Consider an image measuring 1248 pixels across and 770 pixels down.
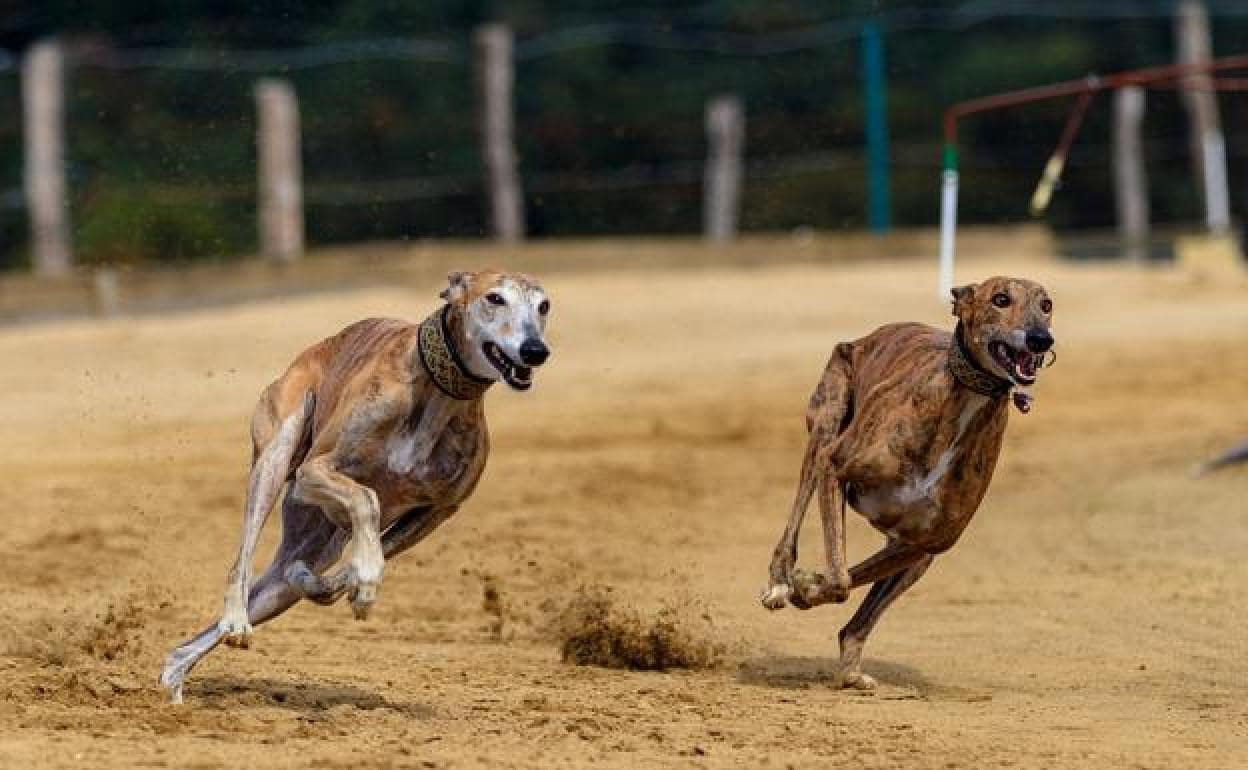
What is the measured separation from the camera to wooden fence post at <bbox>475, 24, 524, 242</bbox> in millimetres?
19844

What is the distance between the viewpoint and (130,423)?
13375 mm

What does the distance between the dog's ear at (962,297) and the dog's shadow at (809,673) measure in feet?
4.09

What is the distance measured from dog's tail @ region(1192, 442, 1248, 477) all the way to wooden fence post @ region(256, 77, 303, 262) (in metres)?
7.97

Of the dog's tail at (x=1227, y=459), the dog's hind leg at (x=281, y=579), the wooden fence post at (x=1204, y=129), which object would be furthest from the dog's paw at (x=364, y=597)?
the wooden fence post at (x=1204, y=129)

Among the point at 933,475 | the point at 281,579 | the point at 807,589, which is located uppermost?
the point at 933,475

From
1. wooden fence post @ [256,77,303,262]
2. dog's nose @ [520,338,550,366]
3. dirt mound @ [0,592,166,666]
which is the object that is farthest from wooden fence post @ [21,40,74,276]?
dog's nose @ [520,338,550,366]

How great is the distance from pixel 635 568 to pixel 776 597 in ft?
8.98

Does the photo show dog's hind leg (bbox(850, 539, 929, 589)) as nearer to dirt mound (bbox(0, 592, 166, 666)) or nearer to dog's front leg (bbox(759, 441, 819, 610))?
dog's front leg (bbox(759, 441, 819, 610))

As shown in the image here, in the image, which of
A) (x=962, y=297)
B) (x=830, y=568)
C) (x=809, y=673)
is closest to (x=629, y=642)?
(x=809, y=673)

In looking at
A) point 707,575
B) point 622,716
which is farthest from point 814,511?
point 622,716

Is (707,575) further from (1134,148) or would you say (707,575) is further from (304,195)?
(1134,148)

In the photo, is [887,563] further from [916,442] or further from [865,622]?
[916,442]

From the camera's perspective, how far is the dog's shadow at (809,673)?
7.84 metres

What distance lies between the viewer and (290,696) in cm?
700
